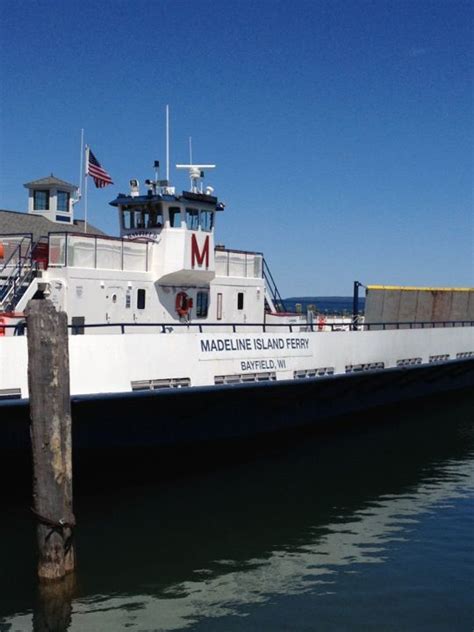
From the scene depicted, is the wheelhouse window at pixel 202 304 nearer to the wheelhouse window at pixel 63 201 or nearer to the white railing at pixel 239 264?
the white railing at pixel 239 264

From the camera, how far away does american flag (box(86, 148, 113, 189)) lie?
17.6 meters

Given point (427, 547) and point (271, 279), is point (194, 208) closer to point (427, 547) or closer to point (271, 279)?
point (271, 279)

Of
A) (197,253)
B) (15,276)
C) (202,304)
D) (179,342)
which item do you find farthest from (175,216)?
(179,342)

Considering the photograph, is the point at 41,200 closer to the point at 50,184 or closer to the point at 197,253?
the point at 50,184

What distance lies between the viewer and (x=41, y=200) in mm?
23141

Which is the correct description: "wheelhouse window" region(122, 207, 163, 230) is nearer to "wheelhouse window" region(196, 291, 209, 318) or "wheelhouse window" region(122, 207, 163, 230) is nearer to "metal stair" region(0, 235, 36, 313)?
"wheelhouse window" region(196, 291, 209, 318)

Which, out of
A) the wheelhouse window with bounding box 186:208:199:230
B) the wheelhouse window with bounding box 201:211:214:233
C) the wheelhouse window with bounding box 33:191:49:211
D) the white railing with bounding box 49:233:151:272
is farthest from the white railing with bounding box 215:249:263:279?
the wheelhouse window with bounding box 33:191:49:211

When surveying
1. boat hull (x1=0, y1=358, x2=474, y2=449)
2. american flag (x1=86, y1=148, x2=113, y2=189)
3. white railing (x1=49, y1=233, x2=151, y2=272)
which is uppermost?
american flag (x1=86, y1=148, x2=113, y2=189)

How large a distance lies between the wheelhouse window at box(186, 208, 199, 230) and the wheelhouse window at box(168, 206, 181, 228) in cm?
19

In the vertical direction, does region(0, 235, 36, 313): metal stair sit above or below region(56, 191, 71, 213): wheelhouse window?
below

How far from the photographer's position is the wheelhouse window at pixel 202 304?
15.6 metres

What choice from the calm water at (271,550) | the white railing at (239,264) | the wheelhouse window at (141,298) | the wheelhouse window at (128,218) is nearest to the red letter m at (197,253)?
the white railing at (239,264)

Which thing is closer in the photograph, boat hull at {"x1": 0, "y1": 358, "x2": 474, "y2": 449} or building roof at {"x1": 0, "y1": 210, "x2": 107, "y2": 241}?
boat hull at {"x1": 0, "y1": 358, "x2": 474, "y2": 449}

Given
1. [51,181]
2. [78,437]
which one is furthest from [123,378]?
[51,181]
